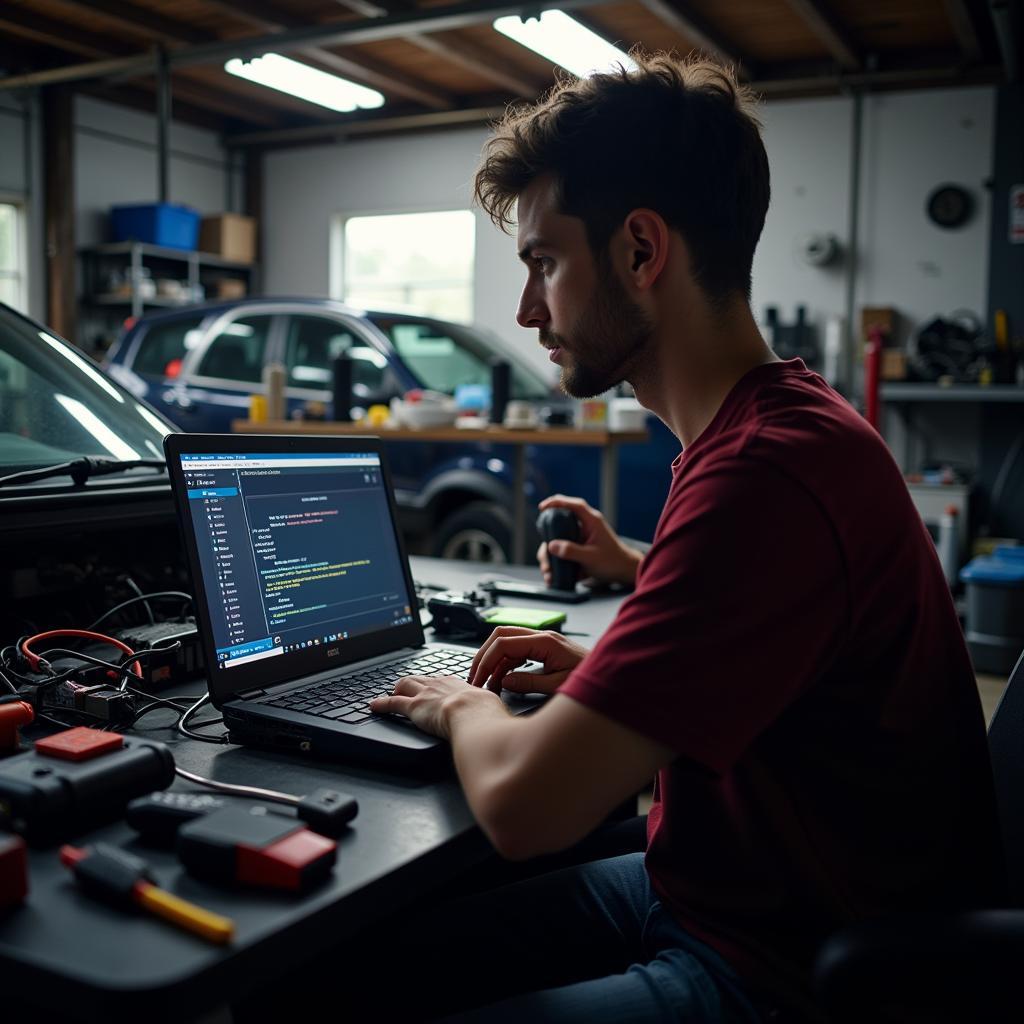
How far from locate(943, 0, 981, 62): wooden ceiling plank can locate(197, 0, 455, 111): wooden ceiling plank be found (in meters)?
3.85

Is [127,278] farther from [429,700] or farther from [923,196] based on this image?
[429,700]

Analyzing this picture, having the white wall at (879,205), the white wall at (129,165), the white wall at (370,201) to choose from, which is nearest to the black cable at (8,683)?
the white wall at (879,205)

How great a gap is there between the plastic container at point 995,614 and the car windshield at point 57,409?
153 inches

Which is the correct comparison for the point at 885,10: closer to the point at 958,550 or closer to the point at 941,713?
the point at 958,550

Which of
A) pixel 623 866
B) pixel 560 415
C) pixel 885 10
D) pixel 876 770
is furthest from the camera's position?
pixel 885 10

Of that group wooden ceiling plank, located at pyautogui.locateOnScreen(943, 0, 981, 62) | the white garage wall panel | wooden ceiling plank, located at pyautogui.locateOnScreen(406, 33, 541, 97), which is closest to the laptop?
wooden ceiling plank, located at pyautogui.locateOnScreen(943, 0, 981, 62)

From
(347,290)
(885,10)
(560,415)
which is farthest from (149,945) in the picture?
(347,290)

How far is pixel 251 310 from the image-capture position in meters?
5.76

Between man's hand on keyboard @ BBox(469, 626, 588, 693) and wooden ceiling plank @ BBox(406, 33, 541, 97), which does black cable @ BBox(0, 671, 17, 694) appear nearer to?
man's hand on keyboard @ BBox(469, 626, 588, 693)

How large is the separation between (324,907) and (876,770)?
1.68 ft

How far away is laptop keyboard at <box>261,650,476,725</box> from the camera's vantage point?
3.75 ft

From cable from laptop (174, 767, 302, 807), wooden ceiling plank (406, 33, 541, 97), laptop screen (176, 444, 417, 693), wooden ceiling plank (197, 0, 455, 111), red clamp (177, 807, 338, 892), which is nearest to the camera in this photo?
red clamp (177, 807, 338, 892)

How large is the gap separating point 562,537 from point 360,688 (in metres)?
0.81

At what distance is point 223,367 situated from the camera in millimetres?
5742
